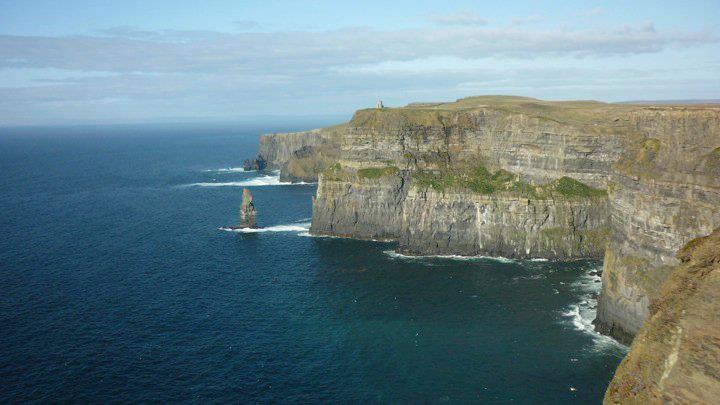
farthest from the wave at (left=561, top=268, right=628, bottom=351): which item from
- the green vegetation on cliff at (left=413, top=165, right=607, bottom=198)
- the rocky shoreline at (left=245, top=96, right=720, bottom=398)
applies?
the green vegetation on cliff at (left=413, top=165, right=607, bottom=198)

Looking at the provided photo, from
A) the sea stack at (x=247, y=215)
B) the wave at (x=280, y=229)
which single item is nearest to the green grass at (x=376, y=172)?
the wave at (x=280, y=229)

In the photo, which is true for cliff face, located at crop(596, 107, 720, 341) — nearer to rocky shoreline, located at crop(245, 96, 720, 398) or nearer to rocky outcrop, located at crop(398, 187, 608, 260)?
rocky shoreline, located at crop(245, 96, 720, 398)

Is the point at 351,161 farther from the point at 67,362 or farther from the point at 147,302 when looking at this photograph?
the point at 67,362

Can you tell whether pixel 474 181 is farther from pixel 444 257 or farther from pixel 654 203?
pixel 654 203

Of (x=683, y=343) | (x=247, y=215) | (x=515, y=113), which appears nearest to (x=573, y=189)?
(x=515, y=113)

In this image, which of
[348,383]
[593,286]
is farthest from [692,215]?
[348,383]
